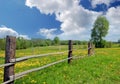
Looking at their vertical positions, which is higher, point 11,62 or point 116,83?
point 11,62

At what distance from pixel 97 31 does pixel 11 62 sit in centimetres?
11400

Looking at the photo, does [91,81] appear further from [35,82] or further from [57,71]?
[35,82]

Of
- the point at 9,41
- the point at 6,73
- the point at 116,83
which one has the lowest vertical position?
the point at 116,83

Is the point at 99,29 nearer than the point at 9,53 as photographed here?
No

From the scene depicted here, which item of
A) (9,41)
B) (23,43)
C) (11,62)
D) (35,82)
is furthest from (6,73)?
(23,43)

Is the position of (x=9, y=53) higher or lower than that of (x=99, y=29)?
lower

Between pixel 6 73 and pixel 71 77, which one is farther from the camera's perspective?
pixel 71 77

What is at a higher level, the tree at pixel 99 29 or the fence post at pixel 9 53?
the tree at pixel 99 29

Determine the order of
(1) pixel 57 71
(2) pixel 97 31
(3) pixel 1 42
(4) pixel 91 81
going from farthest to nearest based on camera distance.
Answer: (2) pixel 97 31
(3) pixel 1 42
(1) pixel 57 71
(4) pixel 91 81

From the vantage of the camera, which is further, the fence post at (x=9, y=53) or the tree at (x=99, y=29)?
the tree at (x=99, y=29)

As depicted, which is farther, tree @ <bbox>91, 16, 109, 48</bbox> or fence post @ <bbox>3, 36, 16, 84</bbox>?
tree @ <bbox>91, 16, 109, 48</bbox>

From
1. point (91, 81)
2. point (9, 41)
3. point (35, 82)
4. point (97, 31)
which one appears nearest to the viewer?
point (9, 41)

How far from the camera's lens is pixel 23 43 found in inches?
3484

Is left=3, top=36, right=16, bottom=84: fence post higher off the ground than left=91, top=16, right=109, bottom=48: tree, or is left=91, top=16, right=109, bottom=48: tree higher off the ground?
left=91, top=16, right=109, bottom=48: tree
